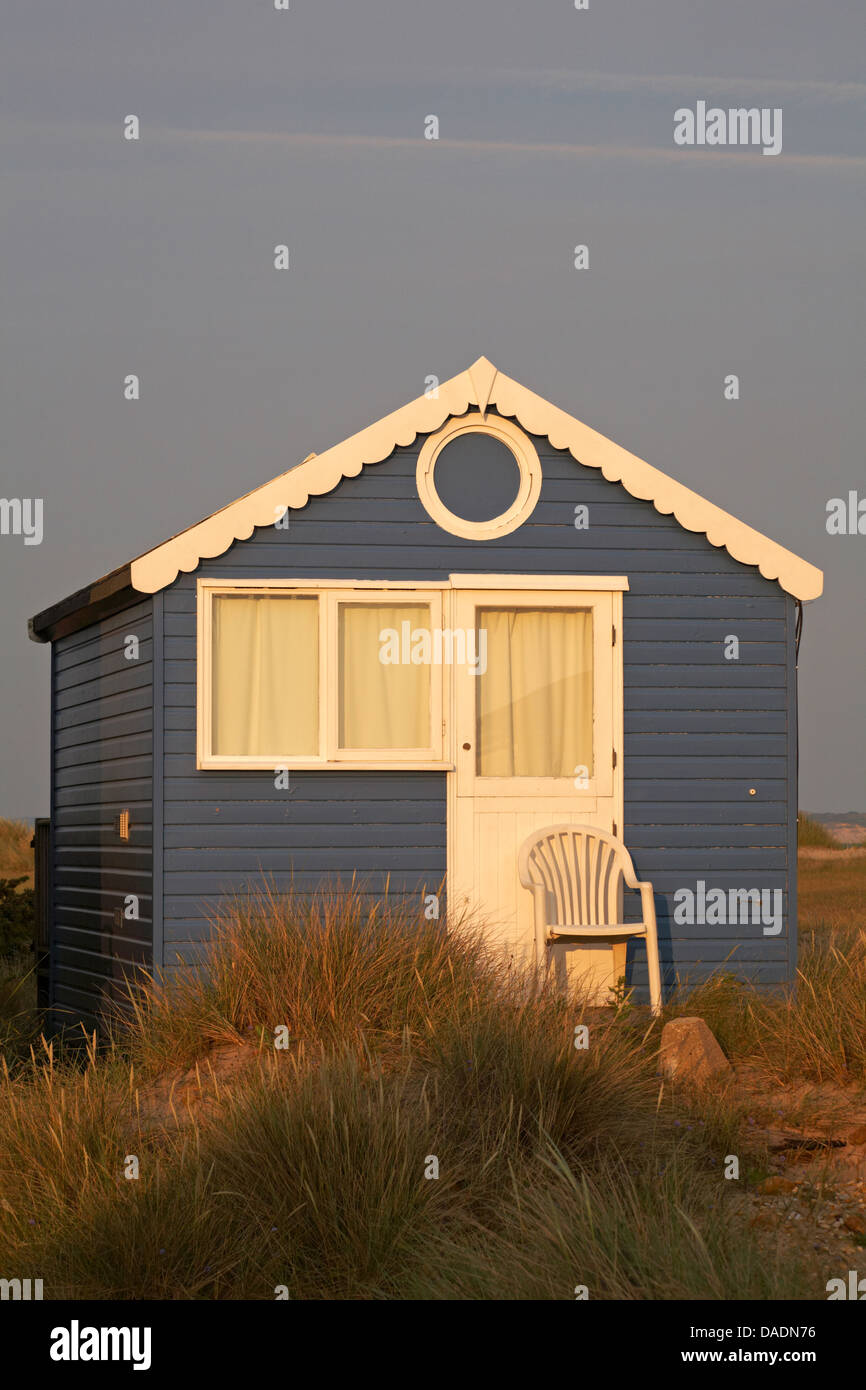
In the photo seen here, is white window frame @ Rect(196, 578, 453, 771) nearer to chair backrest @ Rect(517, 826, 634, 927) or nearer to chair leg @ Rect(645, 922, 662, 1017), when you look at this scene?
chair backrest @ Rect(517, 826, 634, 927)

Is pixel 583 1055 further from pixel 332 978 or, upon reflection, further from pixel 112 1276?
pixel 112 1276

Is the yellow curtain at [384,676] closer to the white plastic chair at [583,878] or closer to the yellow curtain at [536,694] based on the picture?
the yellow curtain at [536,694]

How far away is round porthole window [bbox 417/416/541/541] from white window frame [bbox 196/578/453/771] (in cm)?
47

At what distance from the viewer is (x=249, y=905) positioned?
9.17 meters

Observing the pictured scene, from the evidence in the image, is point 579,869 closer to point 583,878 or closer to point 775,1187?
point 583,878

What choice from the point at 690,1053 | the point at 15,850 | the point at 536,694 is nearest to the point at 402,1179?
the point at 690,1053

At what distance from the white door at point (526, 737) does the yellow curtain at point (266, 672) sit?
0.92 m

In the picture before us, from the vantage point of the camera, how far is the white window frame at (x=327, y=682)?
9391 millimetres

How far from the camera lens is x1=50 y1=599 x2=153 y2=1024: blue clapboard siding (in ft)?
31.7

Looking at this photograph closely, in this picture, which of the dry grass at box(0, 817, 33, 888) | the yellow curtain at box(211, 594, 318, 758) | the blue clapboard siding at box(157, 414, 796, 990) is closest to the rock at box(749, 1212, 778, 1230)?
the blue clapboard siding at box(157, 414, 796, 990)

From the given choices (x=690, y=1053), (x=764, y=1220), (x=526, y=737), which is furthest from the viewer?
(x=526, y=737)

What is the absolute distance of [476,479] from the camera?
9719 mm

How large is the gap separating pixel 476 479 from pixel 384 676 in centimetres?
136
